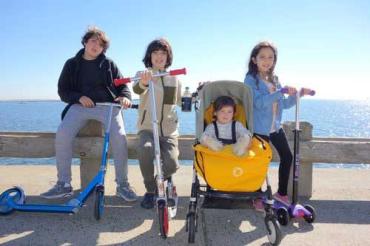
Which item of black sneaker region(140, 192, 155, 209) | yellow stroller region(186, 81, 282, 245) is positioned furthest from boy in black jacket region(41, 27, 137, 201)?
yellow stroller region(186, 81, 282, 245)

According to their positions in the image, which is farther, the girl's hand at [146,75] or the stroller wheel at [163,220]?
the girl's hand at [146,75]

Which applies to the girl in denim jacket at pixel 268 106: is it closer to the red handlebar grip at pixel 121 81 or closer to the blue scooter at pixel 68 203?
the red handlebar grip at pixel 121 81

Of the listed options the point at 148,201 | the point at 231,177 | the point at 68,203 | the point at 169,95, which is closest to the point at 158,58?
the point at 169,95

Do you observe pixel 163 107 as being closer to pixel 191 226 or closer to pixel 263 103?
pixel 263 103

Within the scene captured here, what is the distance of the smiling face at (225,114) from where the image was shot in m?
4.10

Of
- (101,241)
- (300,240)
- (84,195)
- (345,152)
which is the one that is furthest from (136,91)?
(345,152)

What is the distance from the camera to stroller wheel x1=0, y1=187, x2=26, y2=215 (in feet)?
13.7

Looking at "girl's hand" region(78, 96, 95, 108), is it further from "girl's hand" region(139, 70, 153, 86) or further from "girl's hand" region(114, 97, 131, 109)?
"girl's hand" region(139, 70, 153, 86)

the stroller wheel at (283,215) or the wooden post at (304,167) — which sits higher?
the wooden post at (304,167)

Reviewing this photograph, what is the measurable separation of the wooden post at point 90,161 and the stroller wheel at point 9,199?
0.88 m

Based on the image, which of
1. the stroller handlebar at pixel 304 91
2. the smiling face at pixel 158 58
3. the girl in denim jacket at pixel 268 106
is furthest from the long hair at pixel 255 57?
the smiling face at pixel 158 58

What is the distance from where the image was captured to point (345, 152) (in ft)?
16.0

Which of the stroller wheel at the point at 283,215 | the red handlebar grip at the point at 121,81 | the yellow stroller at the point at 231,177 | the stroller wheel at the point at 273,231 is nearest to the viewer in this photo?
the stroller wheel at the point at 273,231

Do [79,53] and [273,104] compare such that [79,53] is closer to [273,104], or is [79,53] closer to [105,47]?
[105,47]
